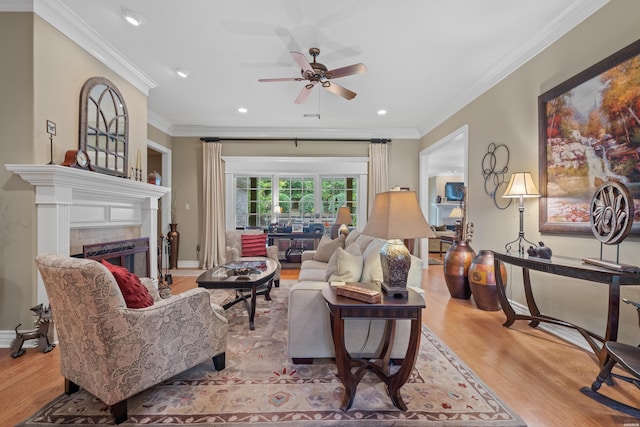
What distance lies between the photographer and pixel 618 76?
6.55 ft

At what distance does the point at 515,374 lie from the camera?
6.31 ft

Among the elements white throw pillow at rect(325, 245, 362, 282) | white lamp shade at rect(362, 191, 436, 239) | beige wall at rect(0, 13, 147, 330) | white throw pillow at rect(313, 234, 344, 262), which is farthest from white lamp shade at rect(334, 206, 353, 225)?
beige wall at rect(0, 13, 147, 330)

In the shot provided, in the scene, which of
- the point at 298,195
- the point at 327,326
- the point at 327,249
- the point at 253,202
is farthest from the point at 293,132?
the point at 327,326

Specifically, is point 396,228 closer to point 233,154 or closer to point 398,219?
point 398,219

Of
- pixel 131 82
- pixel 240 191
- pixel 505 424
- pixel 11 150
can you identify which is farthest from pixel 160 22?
pixel 505 424

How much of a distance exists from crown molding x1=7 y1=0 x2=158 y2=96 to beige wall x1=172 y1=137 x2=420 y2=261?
218cm

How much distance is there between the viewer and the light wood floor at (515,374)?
1544 mm

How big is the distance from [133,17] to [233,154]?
3.24 m

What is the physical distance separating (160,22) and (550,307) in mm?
4578

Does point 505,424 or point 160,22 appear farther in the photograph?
point 160,22

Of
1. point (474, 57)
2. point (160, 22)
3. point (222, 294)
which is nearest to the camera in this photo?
point (160, 22)

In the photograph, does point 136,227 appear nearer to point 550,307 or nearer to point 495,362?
point 495,362

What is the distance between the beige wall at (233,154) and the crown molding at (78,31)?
218 cm

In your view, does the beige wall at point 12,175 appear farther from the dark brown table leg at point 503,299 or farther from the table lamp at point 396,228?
the dark brown table leg at point 503,299
